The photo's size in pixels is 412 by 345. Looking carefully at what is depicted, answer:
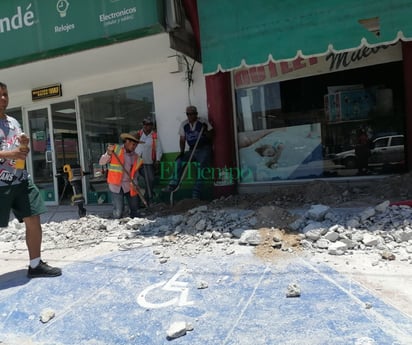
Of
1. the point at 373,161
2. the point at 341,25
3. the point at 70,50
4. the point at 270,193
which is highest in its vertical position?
the point at 70,50

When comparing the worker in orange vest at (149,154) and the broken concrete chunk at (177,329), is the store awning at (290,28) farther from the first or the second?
the broken concrete chunk at (177,329)

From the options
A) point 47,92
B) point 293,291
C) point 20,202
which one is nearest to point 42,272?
point 20,202

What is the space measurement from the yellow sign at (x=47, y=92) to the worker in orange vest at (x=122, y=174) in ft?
10.3

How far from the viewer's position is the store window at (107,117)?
814cm

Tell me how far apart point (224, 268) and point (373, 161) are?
12.7ft

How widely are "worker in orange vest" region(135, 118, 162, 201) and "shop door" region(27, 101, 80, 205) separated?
2.24 meters

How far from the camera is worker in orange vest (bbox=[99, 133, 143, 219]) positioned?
653 centimetres

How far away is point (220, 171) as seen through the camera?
7102mm

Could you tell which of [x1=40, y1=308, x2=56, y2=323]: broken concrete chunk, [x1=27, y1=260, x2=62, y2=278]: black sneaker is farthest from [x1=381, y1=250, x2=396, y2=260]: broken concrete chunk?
[x1=27, y1=260, x2=62, y2=278]: black sneaker

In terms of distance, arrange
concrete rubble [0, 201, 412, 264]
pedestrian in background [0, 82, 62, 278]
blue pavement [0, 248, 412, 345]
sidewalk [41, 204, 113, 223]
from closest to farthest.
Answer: blue pavement [0, 248, 412, 345]
pedestrian in background [0, 82, 62, 278]
concrete rubble [0, 201, 412, 264]
sidewalk [41, 204, 113, 223]

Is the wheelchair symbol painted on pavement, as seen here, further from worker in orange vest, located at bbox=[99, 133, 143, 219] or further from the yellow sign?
the yellow sign

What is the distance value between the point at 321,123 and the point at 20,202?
4.93m

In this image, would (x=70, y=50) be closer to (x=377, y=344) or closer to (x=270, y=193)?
(x=270, y=193)

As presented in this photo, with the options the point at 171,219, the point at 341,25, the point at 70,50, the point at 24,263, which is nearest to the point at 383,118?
the point at 341,25
